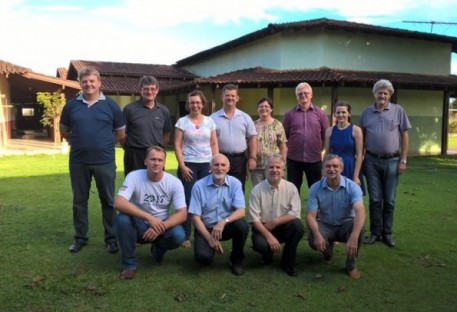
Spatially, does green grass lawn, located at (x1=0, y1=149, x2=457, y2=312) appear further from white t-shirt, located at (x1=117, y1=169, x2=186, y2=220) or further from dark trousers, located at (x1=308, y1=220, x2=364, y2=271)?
white t-shirt, located at (x1=117, y1=169, x2=186, y2=220)

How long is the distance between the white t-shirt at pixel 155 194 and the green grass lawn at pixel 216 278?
2.00 ft

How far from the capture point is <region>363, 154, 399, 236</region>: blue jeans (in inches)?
201

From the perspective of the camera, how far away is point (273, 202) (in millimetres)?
4238

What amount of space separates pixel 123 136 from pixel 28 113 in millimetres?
26723

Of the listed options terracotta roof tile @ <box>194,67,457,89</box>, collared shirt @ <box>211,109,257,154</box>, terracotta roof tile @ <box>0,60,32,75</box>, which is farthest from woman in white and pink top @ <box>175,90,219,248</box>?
terracotta roof tile @ <box>0,60,32,75</box>

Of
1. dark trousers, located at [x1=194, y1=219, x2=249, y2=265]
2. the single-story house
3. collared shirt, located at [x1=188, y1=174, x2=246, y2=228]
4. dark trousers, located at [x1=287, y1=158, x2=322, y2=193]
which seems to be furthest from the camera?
the single-story house

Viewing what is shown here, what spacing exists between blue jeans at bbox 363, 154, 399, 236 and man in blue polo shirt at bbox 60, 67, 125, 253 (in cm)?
283

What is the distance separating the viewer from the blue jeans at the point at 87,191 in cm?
473

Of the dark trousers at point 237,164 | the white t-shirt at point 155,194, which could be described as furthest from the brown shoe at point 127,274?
the dark trousers at point 237,164

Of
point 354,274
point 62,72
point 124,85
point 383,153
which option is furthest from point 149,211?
point 62,72

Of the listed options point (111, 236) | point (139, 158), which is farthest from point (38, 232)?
point (139, 158)

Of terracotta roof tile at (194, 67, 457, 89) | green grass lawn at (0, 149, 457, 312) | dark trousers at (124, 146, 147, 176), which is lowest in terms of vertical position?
green grass lawn at (0, 149, 457, 312)

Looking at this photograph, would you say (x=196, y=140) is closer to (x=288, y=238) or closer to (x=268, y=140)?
(x=268, y=140)

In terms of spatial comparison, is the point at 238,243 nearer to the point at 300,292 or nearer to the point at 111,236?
the point at 300,292
